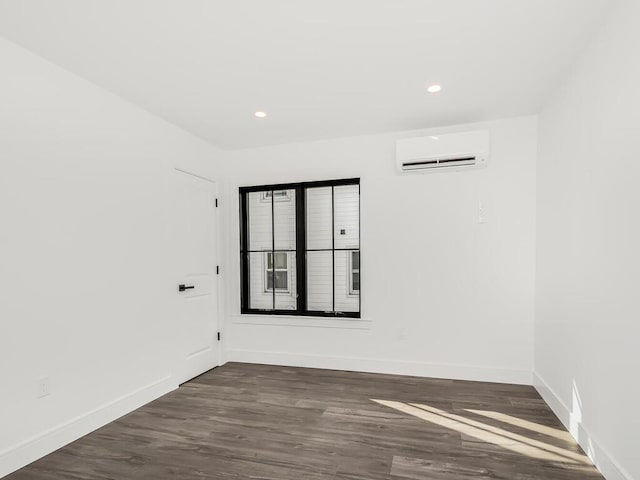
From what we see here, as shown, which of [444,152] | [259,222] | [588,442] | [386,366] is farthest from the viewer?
[259,222]

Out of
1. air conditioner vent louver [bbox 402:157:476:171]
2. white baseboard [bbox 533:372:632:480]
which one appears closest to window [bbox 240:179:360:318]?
air conditioner vent louver [bbox 402:157:476:171]

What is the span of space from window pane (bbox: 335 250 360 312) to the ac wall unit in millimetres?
1179

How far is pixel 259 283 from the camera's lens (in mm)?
4461

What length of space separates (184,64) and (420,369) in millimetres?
3509

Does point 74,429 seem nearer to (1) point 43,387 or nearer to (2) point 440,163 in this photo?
(1) point 43,387

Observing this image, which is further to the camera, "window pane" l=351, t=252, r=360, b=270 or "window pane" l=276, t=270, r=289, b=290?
"window pane" l=276, t=270, r=289, b=290

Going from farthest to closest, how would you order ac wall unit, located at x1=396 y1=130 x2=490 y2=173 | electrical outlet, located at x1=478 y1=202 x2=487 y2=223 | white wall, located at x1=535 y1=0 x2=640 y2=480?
1. electrical outlet, located at x1=478 y1=202 x2=487 y2=223
2. ac wall unit, located at x1=396 y1=130 x2=490 y2=173
3. white wall, located at x1=535 y1=0 x2=640 y2=480

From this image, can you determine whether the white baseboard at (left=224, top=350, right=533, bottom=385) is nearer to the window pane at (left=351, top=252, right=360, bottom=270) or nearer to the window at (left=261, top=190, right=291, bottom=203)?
the window pane at (left=351, top=252, right=360, bottom=270)

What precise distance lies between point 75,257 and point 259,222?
83.8 inches

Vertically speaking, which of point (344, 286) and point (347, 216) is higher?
point (347, 216)

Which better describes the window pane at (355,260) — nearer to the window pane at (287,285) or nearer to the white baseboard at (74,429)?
the window pane at (287,285)

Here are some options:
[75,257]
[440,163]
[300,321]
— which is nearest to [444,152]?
[440,163]

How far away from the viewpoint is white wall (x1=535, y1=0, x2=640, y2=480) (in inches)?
70.7

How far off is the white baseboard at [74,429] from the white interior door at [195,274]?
1.52 feet
